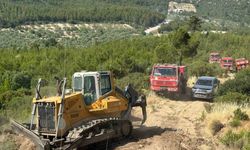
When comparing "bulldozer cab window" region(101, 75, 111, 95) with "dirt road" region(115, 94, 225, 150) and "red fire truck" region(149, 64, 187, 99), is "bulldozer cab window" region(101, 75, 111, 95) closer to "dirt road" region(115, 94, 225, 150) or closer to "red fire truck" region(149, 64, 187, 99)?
"dirt road" region(115, 94, 225, 150)

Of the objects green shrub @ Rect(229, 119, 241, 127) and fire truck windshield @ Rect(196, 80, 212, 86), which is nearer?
green shrub @ Rect(229, 119, 241, 127)

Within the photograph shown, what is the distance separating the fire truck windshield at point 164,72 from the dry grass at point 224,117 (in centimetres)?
517

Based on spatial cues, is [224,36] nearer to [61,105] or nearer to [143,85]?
[143,85]

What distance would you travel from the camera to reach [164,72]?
18422 mm

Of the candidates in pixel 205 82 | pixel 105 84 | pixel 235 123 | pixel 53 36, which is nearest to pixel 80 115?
pixel 105 84

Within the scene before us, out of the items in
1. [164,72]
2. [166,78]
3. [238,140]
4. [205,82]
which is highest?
[164,72]

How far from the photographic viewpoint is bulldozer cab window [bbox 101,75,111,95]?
9.64 m

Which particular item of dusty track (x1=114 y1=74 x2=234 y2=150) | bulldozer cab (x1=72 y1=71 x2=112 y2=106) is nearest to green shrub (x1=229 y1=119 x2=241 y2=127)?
dusty track (x1=114 y1=74 x2=234 y2=150)

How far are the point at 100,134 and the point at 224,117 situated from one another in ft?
20.8

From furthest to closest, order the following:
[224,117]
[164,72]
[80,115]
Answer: [164,72] < [224,117] < [80,115]

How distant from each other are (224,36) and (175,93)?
55446mm

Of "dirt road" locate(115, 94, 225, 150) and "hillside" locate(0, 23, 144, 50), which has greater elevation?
"hillside" locate(0, 23, 144, 50)

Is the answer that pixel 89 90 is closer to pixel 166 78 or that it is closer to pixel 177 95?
pixel 166 78

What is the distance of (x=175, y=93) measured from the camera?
19188 millimetres
